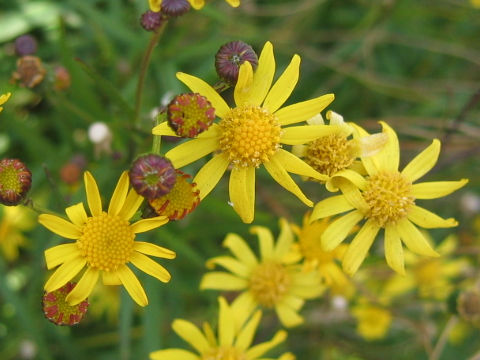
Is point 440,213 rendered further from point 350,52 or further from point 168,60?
point 168,60

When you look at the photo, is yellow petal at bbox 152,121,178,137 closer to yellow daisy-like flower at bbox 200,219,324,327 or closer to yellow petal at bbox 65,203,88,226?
yellow petal at bbox 65,203,88,226

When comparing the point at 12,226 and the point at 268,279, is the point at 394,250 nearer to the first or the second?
the point at 268,279

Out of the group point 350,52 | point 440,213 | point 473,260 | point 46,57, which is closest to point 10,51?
point 46,57

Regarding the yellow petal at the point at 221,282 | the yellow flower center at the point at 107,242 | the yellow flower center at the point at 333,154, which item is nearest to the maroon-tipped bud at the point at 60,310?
the yellow flower center at the point at 107,242

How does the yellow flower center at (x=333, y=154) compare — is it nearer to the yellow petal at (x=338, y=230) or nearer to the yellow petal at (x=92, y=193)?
the yellow petal at (x=338, y=230)

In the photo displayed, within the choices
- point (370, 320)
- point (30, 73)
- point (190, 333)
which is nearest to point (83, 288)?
point (190, 333)

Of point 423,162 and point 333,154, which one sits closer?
point 333,154
